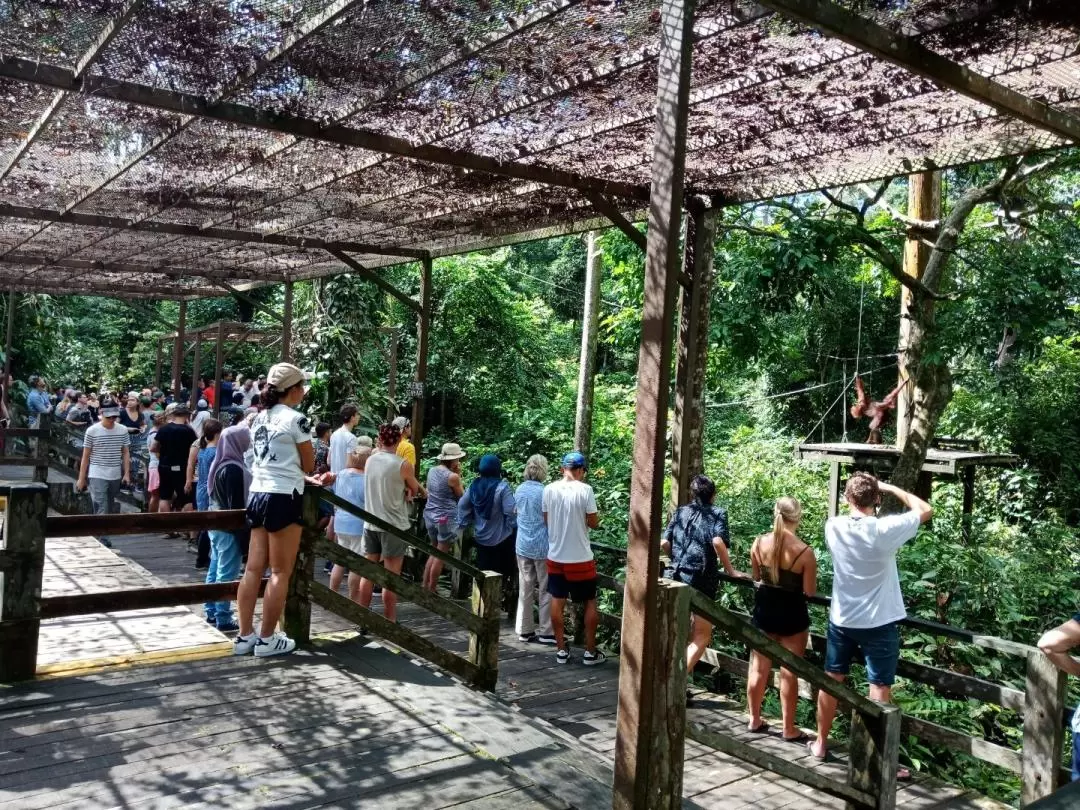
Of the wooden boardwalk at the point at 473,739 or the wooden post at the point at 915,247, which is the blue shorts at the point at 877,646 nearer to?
→ the wooden boardwalk at the point at 473,739

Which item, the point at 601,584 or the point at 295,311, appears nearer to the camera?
the point at 601,584

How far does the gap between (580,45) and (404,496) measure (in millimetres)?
3937

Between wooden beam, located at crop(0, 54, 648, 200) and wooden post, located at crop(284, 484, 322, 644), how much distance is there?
2.09 metres

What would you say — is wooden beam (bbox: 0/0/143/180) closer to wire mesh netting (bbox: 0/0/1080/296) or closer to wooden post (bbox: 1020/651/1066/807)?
wire mesh netting (bbox: 0/0/1080/296)

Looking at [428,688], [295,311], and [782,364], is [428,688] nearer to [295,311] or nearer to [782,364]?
[295,311]

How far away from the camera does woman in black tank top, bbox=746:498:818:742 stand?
528 centimetres

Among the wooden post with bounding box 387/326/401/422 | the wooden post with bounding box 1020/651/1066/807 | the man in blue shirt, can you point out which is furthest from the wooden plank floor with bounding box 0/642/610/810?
the man in blue shirt

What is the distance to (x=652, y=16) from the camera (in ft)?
12.0

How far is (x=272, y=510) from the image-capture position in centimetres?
477

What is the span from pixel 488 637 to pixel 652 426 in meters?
2.65

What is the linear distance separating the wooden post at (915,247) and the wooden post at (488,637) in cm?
596

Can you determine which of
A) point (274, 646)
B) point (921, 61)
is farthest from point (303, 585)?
point (921, 61)

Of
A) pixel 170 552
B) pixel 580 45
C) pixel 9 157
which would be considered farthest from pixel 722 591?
pixel 9 157

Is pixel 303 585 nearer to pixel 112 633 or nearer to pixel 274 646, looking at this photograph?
pixel 274 646
